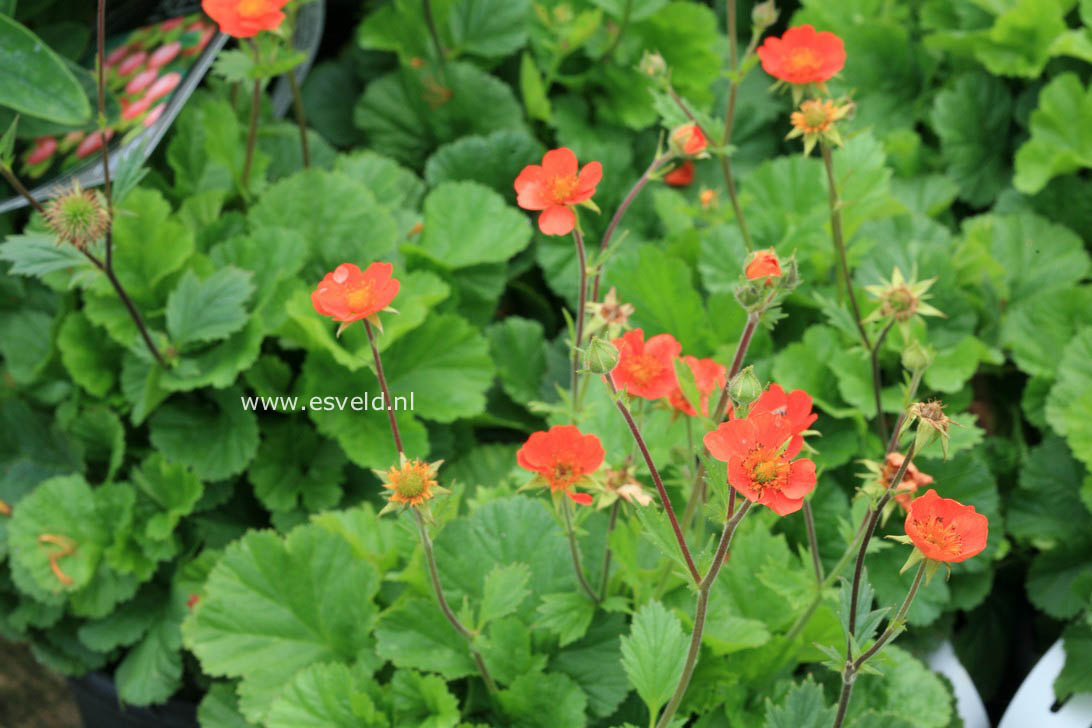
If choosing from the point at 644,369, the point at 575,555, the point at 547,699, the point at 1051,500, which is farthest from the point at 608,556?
the point at 1051,500

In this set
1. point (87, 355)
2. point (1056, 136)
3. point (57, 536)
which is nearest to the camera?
point (57, 536)

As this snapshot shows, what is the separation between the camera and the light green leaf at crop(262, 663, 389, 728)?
1.12 metres

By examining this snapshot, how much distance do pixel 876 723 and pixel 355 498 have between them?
0.83 metres

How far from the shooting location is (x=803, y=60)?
1.13m

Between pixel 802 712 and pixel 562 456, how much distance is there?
34 centimetres

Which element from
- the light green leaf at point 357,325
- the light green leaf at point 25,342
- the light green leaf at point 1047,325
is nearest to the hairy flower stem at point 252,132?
the light green leaf at point 357,325

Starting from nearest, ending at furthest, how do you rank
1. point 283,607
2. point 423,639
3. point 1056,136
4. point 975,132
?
1. point 423,639
2. point 283,607
3. point 1056,136
4. point 975,132

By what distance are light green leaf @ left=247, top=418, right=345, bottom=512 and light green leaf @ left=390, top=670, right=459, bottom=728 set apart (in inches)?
15.4

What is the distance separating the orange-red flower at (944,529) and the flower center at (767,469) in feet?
0.31

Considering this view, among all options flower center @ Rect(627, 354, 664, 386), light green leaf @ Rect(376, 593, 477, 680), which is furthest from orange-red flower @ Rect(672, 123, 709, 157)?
light green leaf @ Rect(376, 593, 477, 680)

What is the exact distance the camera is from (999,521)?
1459 mm

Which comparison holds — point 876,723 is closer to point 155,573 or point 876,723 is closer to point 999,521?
point 999,521

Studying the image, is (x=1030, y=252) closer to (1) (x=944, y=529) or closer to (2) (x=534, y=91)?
(2) (x=534, y=91)

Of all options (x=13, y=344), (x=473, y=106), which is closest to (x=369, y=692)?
(x=13, y=344)
